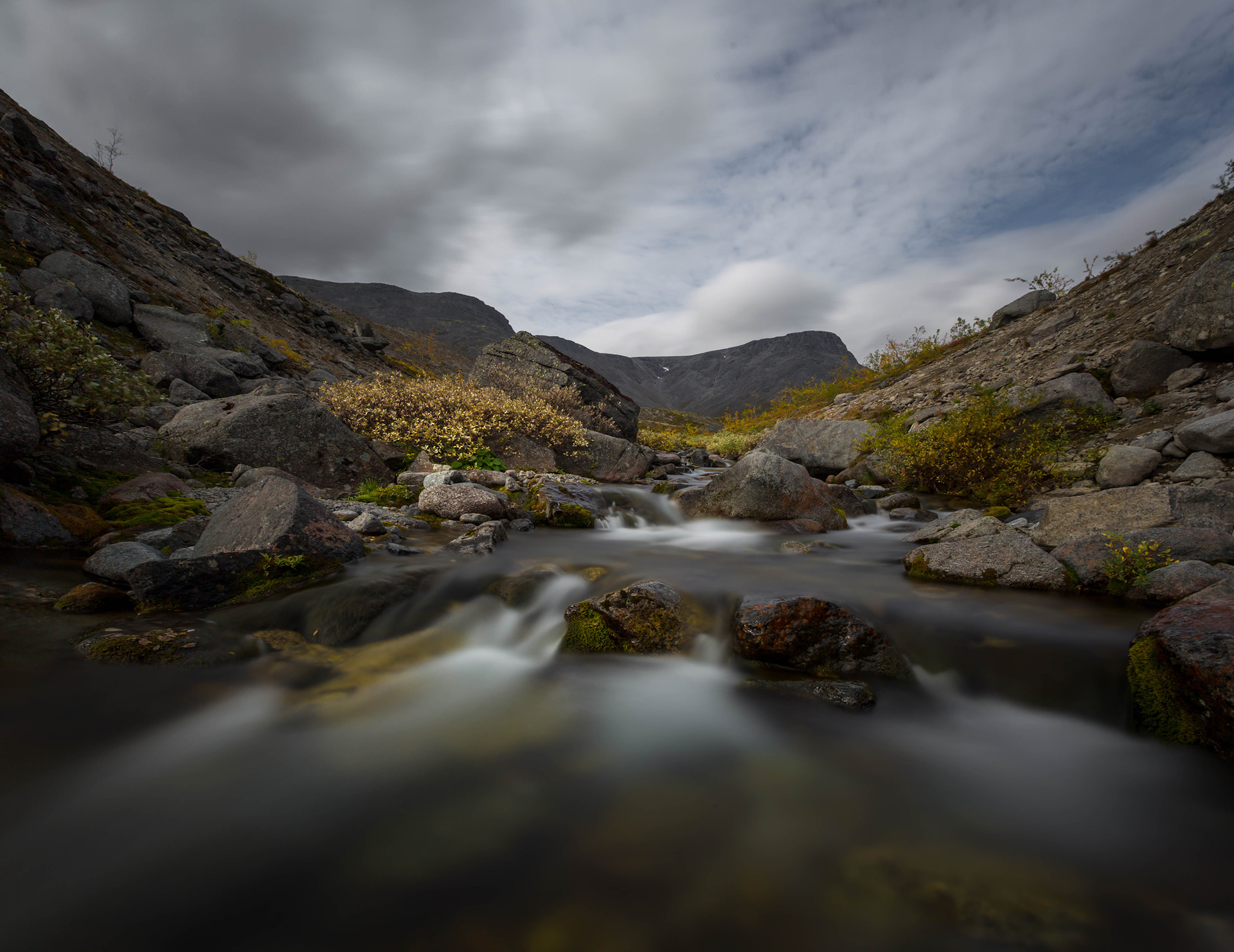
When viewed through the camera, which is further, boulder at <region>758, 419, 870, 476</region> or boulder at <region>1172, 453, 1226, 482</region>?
boulder at <region>758, 419, 870, 476</region>

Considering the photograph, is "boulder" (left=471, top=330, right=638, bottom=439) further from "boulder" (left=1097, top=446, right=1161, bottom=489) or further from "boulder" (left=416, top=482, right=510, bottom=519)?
"boulder" (left=1097, top=446, right=1161, bottom=489)

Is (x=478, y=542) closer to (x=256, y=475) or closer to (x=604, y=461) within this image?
(x=256, y=475)

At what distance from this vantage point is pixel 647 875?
2.34 m

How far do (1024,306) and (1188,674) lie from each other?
20457 millimetres

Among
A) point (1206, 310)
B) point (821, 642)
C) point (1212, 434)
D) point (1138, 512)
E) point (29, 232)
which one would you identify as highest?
point (29, 232)

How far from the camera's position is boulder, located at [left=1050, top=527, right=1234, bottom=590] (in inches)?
194

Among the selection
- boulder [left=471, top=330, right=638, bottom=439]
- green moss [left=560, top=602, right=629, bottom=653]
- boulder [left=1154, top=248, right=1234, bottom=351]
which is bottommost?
green moss [left=560, top=602, right=629, bottom=653]

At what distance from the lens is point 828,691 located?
151 inches

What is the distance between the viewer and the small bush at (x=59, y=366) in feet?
17.1

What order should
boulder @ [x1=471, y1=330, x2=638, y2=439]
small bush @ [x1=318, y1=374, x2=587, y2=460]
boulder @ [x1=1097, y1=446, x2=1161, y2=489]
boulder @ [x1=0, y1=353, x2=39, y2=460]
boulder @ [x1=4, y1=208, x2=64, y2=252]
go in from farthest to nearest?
boulder @ [x1=471, y1=330, x2=638, y2=439]
small bush @ [x1=318, y1=374, x2=587, y2=460]
boulder @ [x1=4, y1=208, x2=64, y2=252]
boulder @ [x1=1097, y1=446, x2=1161, y2=489]
boulder @ [x1=0, y1=353, x2=39, y2=460]

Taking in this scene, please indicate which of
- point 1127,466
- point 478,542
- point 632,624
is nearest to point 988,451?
point 1127,466

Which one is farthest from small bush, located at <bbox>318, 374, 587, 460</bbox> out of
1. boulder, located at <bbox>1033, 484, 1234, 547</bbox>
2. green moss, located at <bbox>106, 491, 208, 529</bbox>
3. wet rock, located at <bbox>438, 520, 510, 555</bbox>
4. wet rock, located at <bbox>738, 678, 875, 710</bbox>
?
boulder, located at <bbox>1033, 484, 1234, 547</bbox>

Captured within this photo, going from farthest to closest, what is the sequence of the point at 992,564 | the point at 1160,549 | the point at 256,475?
the point at 256,475 < the point at 992,564 < the point at 1160,549

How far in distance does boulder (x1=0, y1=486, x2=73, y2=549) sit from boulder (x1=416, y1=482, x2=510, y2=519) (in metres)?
4.21
